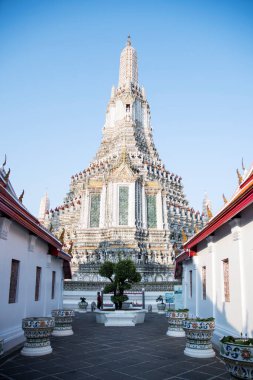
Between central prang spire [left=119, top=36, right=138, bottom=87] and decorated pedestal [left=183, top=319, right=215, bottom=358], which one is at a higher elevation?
central prang spire [left=119, top=36, right=138, bottom=87]

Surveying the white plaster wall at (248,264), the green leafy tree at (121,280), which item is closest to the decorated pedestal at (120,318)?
the green leafy tree at (121,280)

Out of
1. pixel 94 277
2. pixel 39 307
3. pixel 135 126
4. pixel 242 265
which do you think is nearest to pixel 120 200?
pixel 94 277

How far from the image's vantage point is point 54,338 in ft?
39.9

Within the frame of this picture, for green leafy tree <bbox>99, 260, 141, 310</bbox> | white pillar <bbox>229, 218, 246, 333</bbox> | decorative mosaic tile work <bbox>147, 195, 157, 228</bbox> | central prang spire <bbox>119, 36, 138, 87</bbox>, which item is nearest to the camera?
white pillar <bbox>229, 218, 246, 333</bbox>

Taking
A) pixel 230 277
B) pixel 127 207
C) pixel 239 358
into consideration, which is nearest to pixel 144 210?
pixel 127 207

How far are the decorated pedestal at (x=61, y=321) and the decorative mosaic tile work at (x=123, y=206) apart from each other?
2859 cm

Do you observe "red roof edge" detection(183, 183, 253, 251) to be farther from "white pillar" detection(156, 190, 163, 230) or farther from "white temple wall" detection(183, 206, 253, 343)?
"white pillar" detection(156, 190, 163, 230)

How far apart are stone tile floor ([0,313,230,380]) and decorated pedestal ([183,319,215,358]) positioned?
266mm

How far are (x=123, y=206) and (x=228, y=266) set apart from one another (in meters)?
32.9

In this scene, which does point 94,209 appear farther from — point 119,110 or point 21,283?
point 21,283

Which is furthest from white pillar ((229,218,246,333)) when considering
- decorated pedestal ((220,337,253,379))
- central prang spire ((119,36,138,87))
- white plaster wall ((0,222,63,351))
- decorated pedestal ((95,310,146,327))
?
central prang spire ((119,36,138,87))

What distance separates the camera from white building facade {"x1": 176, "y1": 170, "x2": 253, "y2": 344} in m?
8.23

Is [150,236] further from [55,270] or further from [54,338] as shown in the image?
[54,338]

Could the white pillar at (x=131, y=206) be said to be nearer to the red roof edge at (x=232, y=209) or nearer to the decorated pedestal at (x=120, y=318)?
the decorated pedestal at (x=120, y=318)
